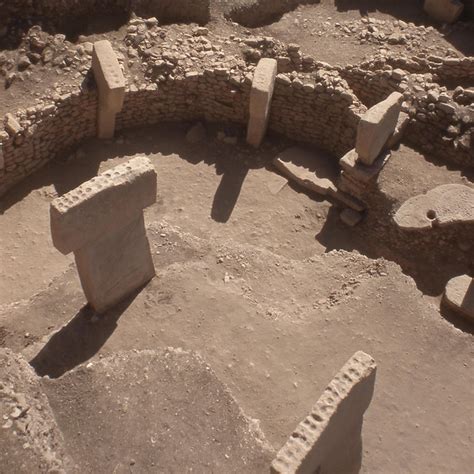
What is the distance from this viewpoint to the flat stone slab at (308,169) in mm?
10742

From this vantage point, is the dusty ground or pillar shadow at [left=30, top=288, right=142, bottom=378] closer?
the dusty ground

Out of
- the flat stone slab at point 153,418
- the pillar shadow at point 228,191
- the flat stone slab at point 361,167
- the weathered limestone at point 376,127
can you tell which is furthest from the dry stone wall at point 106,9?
the flat stone slab at point 153,418

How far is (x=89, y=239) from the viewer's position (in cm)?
717

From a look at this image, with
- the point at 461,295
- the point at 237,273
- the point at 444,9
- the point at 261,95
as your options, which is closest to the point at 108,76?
the point at 261,95

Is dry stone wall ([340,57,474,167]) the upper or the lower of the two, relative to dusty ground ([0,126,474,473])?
upper

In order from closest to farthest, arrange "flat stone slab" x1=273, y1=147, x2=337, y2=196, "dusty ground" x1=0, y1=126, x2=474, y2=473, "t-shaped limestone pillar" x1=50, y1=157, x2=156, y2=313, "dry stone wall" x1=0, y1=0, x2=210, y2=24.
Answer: "t-shaped limestone pillar" x1=50, y1=157, x2=156, y2=313
"dusty ground" x1=0, y1=126, x2=474, y2=473
"flat stone slab" x1=273, y1=147, x2=337, y2=196
"dry stone wall" x1=0, y1=0, x2=210, y2=24

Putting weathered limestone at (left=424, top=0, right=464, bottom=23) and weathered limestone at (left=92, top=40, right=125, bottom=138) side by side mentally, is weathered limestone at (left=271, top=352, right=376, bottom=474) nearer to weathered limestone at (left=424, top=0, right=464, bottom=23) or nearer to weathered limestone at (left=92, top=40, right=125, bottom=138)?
weathered limestone at (left=92, top=40, right=125, bottom=138)

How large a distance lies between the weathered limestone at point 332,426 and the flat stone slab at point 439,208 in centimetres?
409

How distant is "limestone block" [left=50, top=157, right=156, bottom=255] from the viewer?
6688 millimetres

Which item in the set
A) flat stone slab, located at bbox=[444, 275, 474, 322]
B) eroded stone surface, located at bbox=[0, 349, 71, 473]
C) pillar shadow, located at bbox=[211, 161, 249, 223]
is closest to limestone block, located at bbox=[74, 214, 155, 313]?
eroded stone surface, located at bbox=[0, 349, 71, 473]

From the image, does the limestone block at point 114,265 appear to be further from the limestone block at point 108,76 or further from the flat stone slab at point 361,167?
the flat stone slab at point 361,167

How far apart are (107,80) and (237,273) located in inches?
147

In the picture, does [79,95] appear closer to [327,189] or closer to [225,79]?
[225,79]

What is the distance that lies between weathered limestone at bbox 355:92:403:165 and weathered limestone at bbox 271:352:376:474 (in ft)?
14.4
